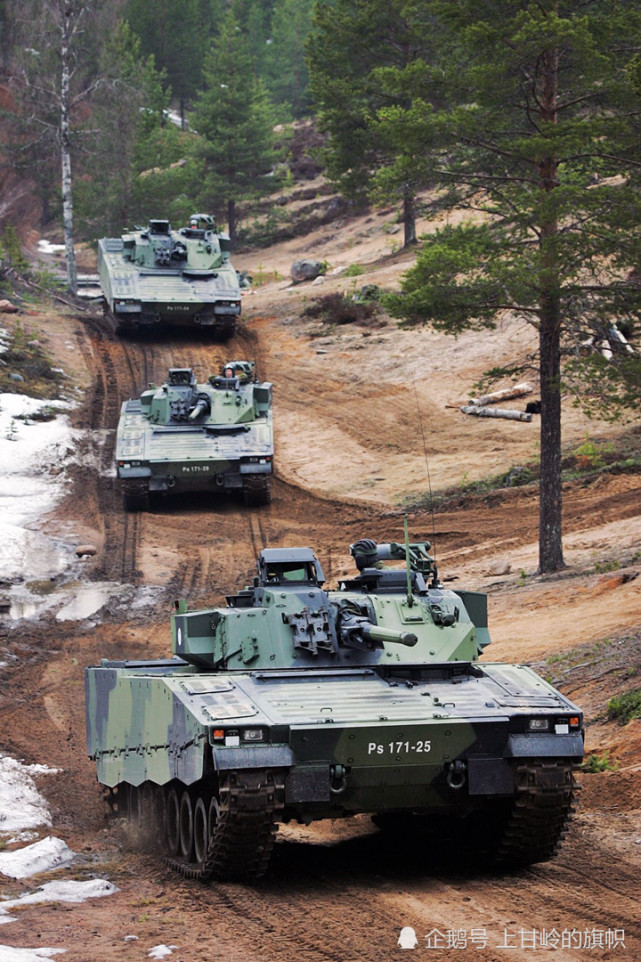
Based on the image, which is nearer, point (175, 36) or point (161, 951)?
point (161, 951)

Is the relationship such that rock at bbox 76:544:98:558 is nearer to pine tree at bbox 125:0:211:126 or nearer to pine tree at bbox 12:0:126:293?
pine tree at bbox 12:0:126:293

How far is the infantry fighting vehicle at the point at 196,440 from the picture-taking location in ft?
81.9

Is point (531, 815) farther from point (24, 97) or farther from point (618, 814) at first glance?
point (24, 97)

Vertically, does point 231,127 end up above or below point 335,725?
above

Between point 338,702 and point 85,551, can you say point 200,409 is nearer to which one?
point 85,551

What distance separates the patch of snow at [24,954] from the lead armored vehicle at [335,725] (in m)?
1.77

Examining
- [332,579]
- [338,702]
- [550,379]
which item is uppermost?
[550,379]

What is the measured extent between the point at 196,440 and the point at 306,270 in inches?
822

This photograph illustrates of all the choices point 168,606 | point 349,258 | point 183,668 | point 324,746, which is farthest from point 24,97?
point 324,746

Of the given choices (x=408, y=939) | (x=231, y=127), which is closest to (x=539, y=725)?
(x=408, y=939)

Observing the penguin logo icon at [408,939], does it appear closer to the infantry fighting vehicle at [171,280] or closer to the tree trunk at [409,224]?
the infantry fighting vehicle at [171,280]

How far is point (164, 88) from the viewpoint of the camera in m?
70.2

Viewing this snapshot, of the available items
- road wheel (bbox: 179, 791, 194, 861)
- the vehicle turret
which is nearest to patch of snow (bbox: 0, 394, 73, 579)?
the vehicle turret

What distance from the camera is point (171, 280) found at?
35.5m
